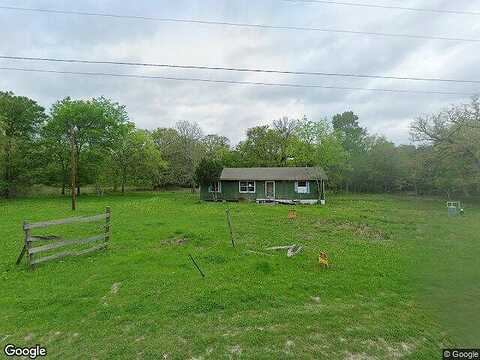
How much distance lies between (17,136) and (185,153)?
2081 centimetres

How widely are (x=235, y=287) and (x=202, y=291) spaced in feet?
1.97

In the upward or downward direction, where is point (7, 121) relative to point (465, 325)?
upward

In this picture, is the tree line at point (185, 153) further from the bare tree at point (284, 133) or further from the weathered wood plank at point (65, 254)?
the weathered wood plank at point (65, 254)

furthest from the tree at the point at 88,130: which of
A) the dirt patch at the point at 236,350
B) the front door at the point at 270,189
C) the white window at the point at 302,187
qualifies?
the dirt patch at the point at 236,350

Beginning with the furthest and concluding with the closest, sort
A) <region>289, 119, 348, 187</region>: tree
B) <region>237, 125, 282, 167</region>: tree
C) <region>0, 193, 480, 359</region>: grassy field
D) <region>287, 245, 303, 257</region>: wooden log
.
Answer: <region>237, 125, 282, 167</region>: tree < <region>289, 119, 348, 187</region>: tree < <region>287, 245, 303, 257</region>: wooden log < <region>0, 193, 480, 359</region>: grassy field

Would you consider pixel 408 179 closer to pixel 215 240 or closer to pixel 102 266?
pixel 215 240

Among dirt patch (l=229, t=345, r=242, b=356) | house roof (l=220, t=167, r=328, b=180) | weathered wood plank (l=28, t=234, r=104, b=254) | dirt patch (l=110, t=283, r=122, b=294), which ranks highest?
house roof (l=220, t=167, r=328, b=180)

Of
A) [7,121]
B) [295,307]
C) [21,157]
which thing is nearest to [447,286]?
[295,307]

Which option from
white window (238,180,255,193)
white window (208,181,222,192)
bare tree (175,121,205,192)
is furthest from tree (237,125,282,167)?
white window (208,181,222,192)

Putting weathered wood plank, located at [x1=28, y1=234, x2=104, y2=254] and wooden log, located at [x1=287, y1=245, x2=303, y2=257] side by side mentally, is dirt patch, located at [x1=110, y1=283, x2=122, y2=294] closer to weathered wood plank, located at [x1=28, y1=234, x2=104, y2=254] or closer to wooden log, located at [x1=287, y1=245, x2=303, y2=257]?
weathered wood plank, located at [x1=28, y1=234, x2=104, y2=254]

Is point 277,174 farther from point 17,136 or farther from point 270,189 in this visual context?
point 17,136

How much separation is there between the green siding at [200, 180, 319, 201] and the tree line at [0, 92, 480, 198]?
2.18 m

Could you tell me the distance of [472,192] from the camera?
30.3 meters

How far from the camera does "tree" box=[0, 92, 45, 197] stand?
2980 centimetres
